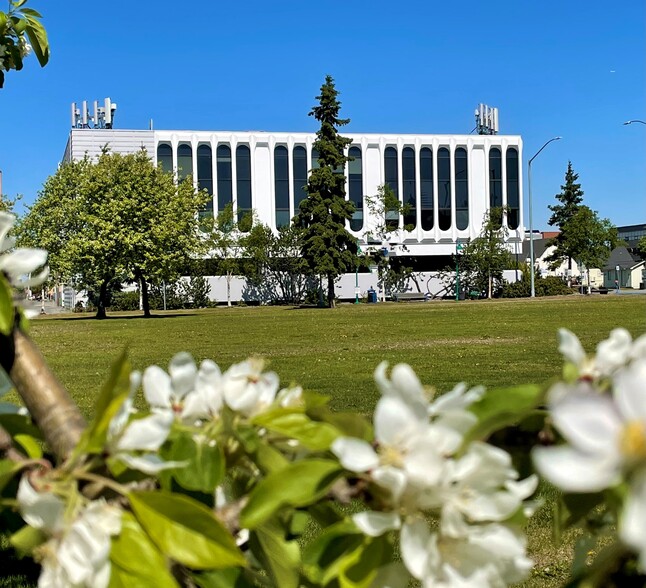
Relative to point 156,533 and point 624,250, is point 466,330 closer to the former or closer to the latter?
point 156,533

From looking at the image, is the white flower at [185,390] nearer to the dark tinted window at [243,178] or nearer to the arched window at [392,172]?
the dark tinted window at [243,178]

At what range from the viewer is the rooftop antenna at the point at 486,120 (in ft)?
212

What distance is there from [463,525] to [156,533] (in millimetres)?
229

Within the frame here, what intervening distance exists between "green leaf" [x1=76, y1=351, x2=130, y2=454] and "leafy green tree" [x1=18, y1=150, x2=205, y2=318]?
33.0 meters

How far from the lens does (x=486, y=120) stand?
6512 centimetres

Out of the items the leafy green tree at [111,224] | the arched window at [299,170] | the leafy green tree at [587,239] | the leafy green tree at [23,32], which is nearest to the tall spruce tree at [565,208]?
the leafy green tree at [587,239]

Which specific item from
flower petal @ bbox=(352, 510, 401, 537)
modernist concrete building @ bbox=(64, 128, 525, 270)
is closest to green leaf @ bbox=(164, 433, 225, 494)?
flower petal @ bbox=(352, 510, 401, 537)

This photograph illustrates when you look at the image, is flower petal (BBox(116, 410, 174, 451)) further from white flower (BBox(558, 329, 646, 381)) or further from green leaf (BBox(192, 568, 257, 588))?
white flower (BBox(558, 329, 646, 381))

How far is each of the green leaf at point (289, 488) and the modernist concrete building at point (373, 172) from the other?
5556cm

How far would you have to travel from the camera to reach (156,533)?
0.56m

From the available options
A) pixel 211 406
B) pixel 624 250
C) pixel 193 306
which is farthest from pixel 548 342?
pixel 624 250

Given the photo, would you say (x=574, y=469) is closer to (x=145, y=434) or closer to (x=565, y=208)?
(x=145, y=434)

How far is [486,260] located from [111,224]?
3027cm

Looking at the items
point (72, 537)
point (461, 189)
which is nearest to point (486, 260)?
point (461, 189)
